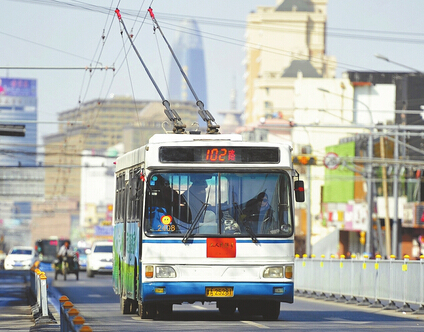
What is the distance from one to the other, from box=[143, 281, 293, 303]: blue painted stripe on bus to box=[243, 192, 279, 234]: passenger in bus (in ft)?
2.71

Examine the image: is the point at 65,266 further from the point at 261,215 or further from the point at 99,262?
the point at 261,215

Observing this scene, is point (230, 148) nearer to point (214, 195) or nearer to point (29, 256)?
point (214, 195)

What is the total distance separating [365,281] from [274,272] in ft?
37.6

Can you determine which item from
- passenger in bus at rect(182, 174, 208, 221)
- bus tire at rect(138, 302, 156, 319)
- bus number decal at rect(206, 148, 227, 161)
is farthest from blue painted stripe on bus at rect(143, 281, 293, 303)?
bus number decal at rect(206, 148, 227, 161)

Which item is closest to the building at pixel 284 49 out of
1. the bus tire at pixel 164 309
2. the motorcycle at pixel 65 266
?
the motorcycle at pixel 65 266

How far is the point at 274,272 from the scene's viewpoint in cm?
1667

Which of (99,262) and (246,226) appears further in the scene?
(99,262)

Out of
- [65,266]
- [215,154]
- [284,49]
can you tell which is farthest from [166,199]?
[284,49]

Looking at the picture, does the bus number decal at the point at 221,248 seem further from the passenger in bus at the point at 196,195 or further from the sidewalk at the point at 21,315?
the sidewalk at the point at 21,315

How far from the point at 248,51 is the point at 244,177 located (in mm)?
149705

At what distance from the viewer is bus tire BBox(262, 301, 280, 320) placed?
17.8m

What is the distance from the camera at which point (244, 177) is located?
16.8 metres

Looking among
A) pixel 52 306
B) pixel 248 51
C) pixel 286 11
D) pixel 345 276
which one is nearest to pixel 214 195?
pixel 52 306

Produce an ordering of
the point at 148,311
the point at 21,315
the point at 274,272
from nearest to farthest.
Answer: the point at 274,272
the point at 148,311
the point at 21,315
